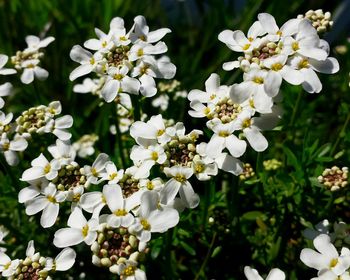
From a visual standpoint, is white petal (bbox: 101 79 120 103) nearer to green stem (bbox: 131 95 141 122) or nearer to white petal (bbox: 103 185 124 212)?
green stem (bbox: 131 95 141 122)

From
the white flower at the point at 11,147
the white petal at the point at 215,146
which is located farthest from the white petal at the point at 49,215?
the white petal at the point at 215,146

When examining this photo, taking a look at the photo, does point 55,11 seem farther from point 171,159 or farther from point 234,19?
point 171,159

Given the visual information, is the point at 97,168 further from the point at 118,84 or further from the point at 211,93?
the point at 211,93

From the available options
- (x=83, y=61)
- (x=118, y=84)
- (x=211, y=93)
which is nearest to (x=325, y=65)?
(x=211, y=93)

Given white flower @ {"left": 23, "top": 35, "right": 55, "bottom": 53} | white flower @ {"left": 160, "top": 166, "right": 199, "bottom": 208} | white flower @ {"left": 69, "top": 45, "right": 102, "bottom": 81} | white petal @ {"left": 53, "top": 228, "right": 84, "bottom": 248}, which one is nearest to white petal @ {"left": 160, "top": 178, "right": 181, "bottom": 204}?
white flower @ {"left": 160, "top": 166, "right": 199, "bottom": 208}

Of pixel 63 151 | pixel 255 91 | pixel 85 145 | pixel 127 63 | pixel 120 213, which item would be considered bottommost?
pixel 85 145

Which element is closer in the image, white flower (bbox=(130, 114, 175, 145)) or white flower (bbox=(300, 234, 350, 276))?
white flower (bbox=(300, 234, 350, 276))

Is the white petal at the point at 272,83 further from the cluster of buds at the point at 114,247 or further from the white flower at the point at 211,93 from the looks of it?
the cluster of buds at the point at 114,247
